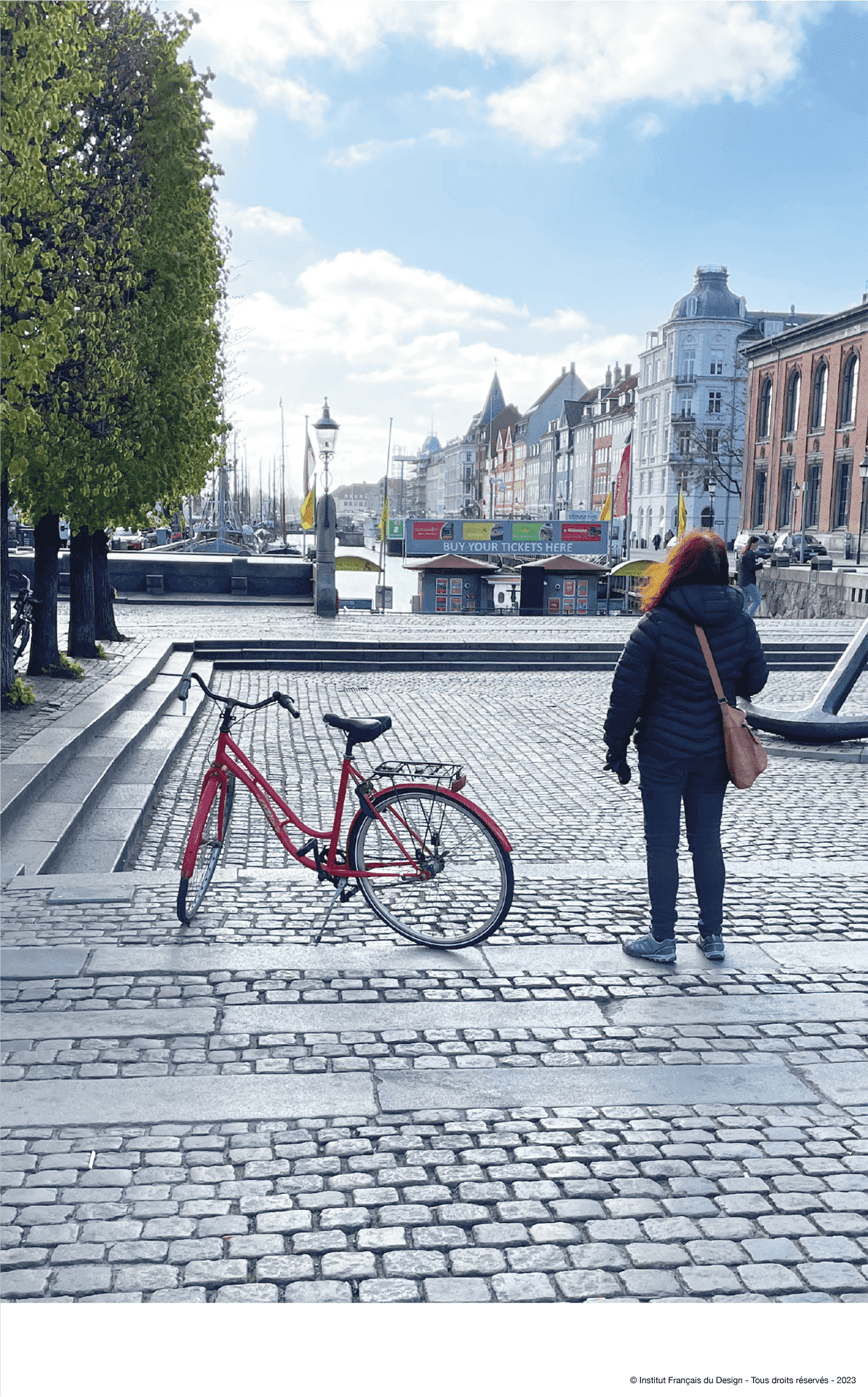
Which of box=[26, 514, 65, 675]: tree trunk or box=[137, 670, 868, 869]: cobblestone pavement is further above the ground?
box=[26, 514, 65, 675]: tree trunk

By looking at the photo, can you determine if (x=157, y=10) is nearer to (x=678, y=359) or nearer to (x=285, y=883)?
(x=285, y=883)

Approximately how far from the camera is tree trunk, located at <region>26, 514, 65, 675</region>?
12836mm

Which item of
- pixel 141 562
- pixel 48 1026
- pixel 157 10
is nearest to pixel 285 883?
pixel 48 1026

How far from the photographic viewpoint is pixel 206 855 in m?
5.70

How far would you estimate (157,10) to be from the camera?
13000 mm

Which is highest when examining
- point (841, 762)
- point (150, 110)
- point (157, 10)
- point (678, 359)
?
point (678, 359)

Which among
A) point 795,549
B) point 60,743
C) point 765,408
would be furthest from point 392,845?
point 765,408

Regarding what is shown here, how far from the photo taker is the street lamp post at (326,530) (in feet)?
83.4

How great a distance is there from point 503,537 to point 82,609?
25341 millimetres

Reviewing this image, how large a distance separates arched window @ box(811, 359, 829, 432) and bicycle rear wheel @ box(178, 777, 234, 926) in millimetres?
57968

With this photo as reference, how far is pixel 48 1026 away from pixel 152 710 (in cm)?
773

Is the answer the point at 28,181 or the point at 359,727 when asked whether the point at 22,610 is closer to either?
the point at 28,181

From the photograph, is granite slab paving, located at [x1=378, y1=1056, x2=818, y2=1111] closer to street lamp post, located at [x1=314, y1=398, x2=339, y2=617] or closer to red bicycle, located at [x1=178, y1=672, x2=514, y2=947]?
red bicycle, located at [x1=178, y1=672, x2=514, y2=947]

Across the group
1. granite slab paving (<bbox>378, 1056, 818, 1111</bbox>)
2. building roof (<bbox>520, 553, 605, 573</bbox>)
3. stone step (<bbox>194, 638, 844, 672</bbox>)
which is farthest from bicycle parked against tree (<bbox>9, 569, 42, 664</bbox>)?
building roof (<bbox>520, 553, 605, 573</bbox>)
